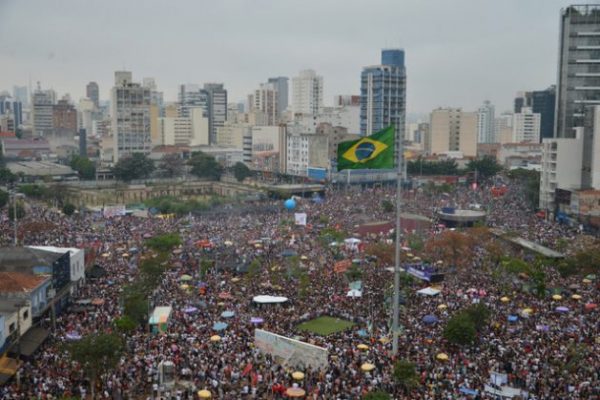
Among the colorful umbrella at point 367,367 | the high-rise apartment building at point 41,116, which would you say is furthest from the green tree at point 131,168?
the high-rise apartment building at point 41,116

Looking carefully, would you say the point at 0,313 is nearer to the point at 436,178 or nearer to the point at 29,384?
the point at 29,384

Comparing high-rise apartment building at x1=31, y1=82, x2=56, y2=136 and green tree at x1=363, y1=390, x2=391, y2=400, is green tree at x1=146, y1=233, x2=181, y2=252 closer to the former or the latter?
green tree at x1=363, y1=390, x2=391, y2=400

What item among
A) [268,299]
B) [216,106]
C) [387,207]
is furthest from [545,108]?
[268,299]

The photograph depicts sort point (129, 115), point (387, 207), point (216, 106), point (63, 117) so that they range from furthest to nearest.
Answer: point (216, 106)
point (63, 117)
point (129, 115)
point (387, 207)

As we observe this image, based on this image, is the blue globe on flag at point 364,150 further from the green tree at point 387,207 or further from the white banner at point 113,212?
the green tree at point 387,207

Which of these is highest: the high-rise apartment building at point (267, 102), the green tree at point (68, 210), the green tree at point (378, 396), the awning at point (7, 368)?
the high-rise apartment building at point (267, 102)

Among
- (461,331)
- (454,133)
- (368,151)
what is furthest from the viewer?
(454,133)

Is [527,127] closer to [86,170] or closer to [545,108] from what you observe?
[545,108]
